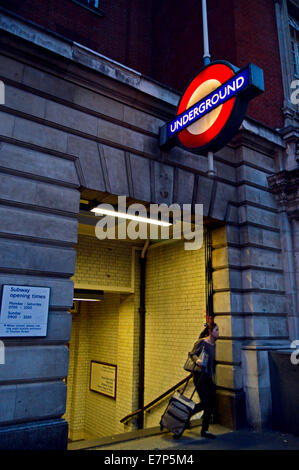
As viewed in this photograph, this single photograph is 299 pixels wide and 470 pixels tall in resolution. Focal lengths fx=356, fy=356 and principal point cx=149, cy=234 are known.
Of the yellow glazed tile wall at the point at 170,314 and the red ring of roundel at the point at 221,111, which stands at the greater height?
the red ring of roundel at the point at 221,111

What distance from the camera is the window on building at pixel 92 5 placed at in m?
8.82

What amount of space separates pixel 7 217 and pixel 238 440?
18.1 feet

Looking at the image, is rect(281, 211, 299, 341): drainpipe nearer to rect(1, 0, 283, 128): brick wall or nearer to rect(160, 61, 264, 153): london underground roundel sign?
rect(1, 0, 283, 128): brick wall

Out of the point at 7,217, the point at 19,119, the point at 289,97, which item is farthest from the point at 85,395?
the point at 289,97

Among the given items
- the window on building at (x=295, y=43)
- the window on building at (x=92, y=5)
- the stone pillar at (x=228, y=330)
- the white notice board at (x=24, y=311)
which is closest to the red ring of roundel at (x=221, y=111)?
the stone pillar at (x=228, y=330)

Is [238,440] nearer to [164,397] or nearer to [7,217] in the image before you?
[164,397]

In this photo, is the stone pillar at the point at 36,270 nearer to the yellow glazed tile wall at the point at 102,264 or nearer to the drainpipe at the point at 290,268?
the yellow glazed tile wall at the point at 102,264

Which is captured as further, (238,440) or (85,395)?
(85,395)

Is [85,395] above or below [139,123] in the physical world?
below

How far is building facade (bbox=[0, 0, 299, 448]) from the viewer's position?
18.0ft

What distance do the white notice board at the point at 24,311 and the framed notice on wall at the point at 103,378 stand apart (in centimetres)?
623

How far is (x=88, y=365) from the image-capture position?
40.4 feet

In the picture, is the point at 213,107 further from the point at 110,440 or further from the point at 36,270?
the point at 110,440

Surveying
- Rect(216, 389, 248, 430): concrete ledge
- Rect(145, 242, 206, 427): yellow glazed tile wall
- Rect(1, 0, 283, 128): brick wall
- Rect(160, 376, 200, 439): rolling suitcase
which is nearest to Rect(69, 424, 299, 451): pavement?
Rect(160, 376, 200, 439): rolling suitcase
